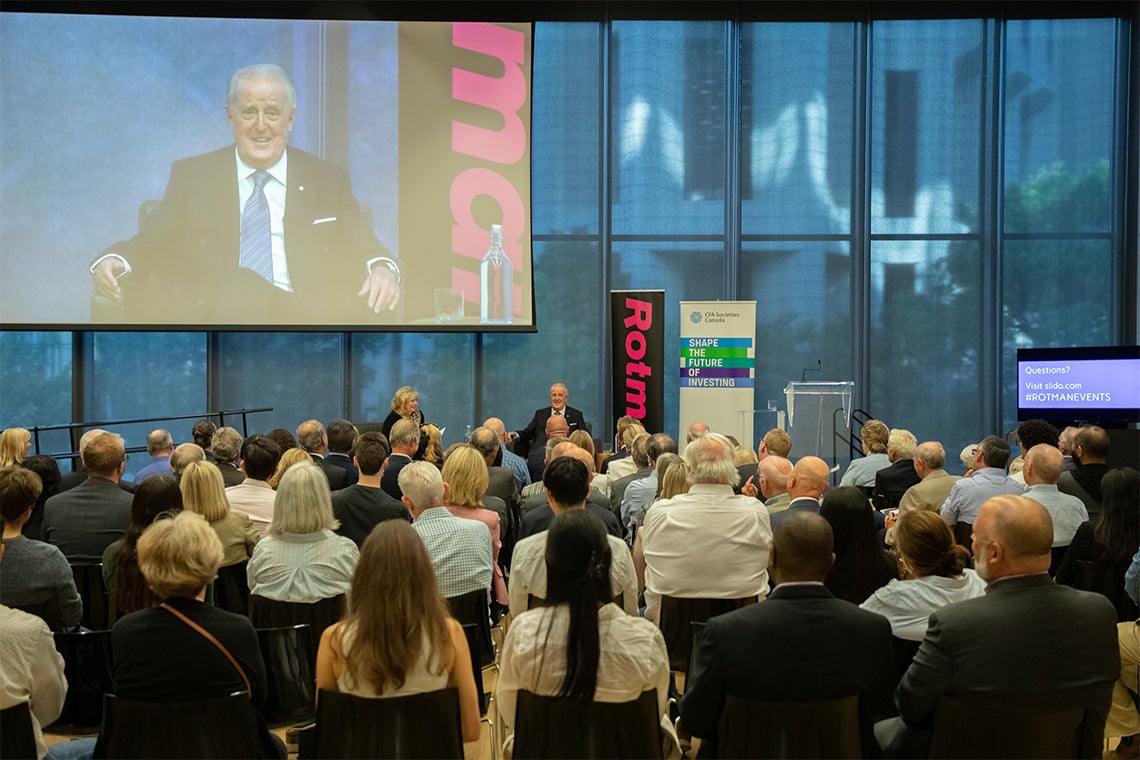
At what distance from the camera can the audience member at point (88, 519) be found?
4461 millimetres

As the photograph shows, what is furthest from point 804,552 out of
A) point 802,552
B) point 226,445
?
point 226,445

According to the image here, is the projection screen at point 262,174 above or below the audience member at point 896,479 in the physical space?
above

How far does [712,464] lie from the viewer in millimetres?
4109

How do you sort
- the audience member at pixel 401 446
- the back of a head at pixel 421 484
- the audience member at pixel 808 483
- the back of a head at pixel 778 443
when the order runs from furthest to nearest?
the back of a head at pixel 778 443 → the audience member at pixel 401 446 → the audience member at pixel 808 483 → the back of a head at pixel 421 484

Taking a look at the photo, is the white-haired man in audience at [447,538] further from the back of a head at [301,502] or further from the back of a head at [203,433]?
the back of a head at [203,433]

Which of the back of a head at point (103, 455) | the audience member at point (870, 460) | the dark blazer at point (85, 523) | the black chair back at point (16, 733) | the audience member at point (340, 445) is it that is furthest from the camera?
the audience member at point (870, 460)

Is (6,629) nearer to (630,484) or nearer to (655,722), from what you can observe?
(655,722)

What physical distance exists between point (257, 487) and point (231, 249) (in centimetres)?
654

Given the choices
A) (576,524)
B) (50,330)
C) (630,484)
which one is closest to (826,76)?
(630,484)

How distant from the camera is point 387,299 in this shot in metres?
10.8

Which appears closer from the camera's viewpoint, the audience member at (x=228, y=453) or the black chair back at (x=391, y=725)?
the black chair back at (x=391, y=725)

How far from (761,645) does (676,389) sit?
29.8 ft

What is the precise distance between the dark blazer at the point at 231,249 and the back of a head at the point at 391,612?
8.51 meters

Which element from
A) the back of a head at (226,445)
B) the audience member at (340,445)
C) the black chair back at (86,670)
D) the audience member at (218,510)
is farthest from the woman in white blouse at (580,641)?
the audience member at (340,445)
